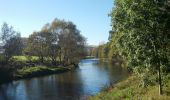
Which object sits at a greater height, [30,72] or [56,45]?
[56,45]

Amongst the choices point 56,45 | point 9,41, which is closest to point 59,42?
point 56,45

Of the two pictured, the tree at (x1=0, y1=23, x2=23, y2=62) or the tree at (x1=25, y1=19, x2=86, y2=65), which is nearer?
the tree at (x1=0, y1=23, x2=23, y2=62)

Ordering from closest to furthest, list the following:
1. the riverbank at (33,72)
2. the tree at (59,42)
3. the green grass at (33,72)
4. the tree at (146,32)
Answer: the tree at (146,32)
the riverbank at (33,72)
the green grass at (33,72)
the tree at (59,42)

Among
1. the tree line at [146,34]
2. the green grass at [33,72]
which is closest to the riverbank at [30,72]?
the green grass at [33,72]

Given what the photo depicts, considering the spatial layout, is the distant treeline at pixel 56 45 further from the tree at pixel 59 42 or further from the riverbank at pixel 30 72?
the riverbank at pixel 30 72

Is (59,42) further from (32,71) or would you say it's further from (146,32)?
(146,32)

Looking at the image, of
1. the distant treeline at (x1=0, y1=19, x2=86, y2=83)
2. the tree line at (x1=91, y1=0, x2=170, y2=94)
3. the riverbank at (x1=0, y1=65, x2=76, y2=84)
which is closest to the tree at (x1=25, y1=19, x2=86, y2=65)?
the distant treeline at (x1=0, y1=19, x2=86, y2=83)

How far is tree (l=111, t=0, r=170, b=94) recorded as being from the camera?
2523cm

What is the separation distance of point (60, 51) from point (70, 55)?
13.1 ft

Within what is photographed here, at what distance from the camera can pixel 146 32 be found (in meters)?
25.6

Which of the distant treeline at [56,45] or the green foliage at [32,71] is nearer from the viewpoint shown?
the green foliage at [32,71]

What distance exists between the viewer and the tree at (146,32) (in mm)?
25234

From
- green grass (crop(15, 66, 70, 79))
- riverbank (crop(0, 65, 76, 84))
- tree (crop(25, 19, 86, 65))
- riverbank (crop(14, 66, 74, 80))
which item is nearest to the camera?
riverbank (crop(0, 65, 76, 84))

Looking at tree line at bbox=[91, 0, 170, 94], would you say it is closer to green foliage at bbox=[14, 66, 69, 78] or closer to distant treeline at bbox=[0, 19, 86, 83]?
green foliage at bbox=[14, 66, 69, 78]
